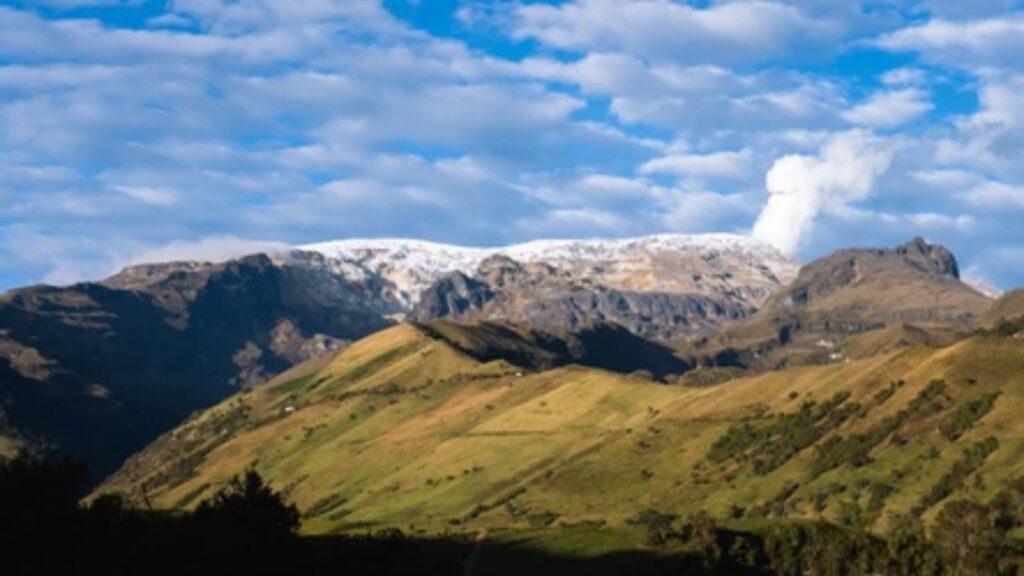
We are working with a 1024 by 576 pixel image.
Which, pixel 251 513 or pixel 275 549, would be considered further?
pixel 251 513

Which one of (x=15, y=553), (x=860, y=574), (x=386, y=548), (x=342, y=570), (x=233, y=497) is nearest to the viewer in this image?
(x=15, y=553)

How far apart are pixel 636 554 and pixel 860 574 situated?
109ft

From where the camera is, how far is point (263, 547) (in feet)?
453

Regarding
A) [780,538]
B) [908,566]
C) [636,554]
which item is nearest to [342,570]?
[636,554]

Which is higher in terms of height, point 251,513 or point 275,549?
point 251,513

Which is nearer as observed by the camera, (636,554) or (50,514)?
(50,514)

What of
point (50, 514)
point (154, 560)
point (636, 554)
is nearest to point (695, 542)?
point (636, 554)

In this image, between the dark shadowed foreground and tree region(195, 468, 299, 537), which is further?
tree region(195, 468, 299, 537)

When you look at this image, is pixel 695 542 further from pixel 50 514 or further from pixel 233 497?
pixel 50 514

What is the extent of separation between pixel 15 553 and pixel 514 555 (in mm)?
91125

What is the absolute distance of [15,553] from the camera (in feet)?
390

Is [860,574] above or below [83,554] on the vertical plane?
below

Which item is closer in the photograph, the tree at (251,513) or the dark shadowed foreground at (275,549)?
the dark shadowed foreground at (275,549)

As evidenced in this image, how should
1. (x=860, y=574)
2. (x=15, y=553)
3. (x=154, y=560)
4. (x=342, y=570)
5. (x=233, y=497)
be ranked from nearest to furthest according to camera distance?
(x=15, y=553) → (x=154, y=560) → (x=233, y=497) → (x=342, y=570) → (x=860, y=574)
